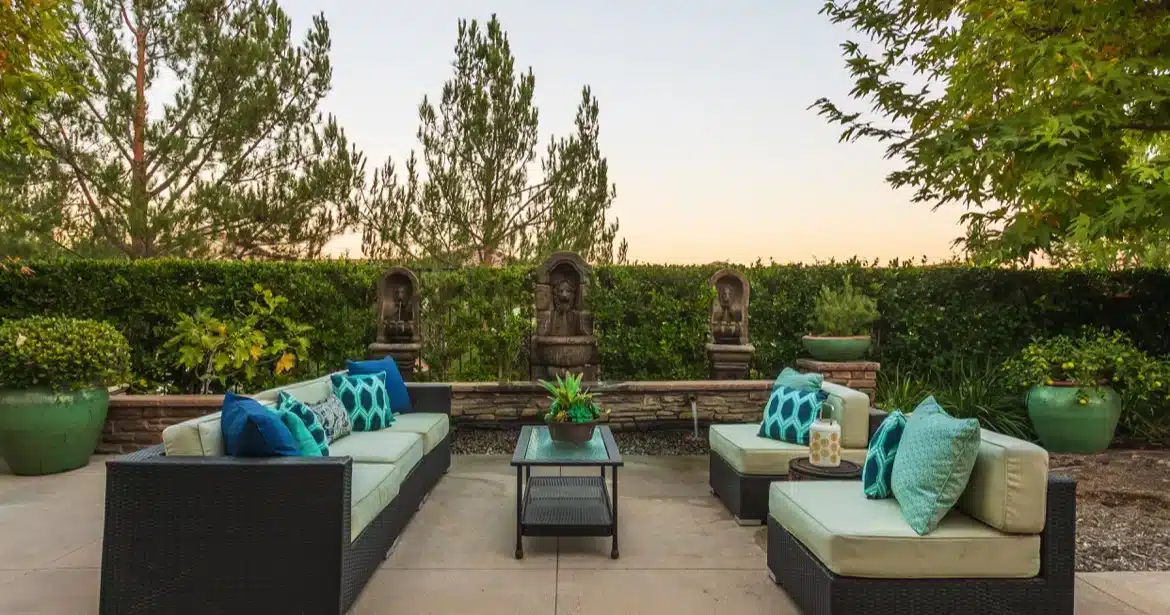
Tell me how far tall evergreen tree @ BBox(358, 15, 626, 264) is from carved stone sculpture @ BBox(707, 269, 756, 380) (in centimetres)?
295

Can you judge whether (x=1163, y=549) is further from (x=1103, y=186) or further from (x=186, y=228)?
(x=186, y=228)

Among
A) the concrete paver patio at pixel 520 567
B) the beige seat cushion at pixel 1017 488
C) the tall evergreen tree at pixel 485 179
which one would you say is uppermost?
the tall evergreen tree at pixel 485 179

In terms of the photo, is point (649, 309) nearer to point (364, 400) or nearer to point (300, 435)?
point (364, 400)

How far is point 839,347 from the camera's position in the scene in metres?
6.71

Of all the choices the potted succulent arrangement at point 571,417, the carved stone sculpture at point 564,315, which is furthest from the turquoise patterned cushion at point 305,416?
the carved stone sculpture at point 564,315

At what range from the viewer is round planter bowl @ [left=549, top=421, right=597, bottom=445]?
3.96m

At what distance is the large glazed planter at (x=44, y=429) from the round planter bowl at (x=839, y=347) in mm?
5963

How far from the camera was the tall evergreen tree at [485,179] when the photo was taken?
32.7ft

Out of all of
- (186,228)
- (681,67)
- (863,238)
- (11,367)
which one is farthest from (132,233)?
(863,238)

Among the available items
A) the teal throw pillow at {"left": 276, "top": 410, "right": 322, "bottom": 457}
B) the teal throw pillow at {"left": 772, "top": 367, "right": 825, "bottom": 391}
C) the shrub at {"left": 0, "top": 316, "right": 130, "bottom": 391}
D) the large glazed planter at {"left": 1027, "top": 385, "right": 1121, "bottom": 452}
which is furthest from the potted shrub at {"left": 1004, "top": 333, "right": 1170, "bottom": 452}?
the shrub at {"left": 0, "top": 316, "right": 130, "bottom": 391}

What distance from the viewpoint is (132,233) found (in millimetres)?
8859

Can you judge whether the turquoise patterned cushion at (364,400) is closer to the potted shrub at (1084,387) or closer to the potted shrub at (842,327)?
the potted shrub at (842,327)

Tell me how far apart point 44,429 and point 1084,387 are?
7.86 meters

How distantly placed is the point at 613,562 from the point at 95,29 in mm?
9570
